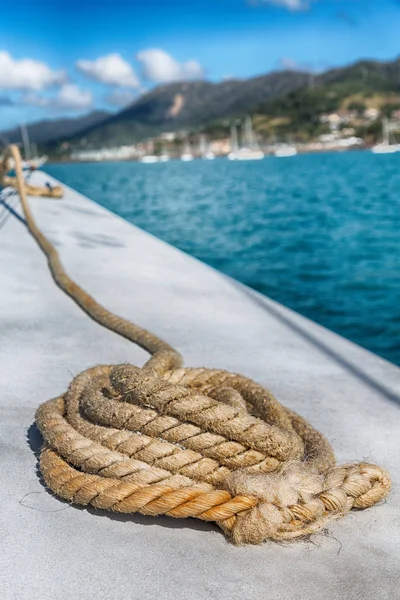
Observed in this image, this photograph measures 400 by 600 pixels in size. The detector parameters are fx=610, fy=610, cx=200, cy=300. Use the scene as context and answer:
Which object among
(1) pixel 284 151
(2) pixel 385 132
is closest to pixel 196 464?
(2) pixel 385 132

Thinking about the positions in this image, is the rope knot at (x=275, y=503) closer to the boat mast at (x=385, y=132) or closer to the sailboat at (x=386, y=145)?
the sailboat at (x=386, y=145)

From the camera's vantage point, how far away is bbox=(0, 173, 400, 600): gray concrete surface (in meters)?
1.47

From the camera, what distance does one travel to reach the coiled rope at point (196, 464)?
160cm

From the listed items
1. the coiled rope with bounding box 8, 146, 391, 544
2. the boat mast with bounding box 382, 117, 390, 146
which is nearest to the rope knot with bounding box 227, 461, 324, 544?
the coiled rope with bounding box 8, 146, 391, 544

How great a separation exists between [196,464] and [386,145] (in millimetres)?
103172

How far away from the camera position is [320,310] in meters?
6.73

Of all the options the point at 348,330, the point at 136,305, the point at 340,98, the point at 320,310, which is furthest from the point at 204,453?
the point at 340,98

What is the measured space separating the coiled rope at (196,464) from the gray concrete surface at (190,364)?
68 mm

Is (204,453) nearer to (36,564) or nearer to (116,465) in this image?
(116,465)

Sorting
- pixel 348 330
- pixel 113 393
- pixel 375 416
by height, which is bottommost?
pixel 348 330

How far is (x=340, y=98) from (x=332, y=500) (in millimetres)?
150735

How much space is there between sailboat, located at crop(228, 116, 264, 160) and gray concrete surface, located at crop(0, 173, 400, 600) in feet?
341

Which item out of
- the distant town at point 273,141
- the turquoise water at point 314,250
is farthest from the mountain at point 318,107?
the turquoise water at point 314,250

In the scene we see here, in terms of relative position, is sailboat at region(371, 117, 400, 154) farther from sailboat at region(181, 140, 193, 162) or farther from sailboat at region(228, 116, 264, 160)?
→ sailboat at region(181, 140, 193, 162)
